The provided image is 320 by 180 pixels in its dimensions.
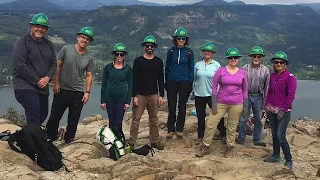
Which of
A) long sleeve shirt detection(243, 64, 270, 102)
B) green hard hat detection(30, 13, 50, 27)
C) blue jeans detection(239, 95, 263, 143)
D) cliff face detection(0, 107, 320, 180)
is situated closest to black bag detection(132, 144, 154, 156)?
cliff face detection(0, 107, 320, 180)

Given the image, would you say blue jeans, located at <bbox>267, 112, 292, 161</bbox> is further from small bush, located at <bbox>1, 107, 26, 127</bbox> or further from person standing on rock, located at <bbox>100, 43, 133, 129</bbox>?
small bush, located at <bbox>1, 107, 26, 127</bbox>

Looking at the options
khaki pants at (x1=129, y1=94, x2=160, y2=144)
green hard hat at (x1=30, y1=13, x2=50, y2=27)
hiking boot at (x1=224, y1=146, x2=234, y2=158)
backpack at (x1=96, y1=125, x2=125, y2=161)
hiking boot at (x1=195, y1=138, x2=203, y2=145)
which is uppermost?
green hard hat at (x1=30, y1=13, x2=50, y2=27)

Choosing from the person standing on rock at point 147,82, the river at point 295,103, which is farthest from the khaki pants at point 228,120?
the river at point 295,103

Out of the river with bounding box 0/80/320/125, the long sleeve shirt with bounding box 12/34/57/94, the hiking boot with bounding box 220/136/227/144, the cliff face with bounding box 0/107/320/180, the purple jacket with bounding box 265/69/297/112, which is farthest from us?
the river with bounding box 0/80/320/125

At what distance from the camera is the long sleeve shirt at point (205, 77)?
5.81 meters

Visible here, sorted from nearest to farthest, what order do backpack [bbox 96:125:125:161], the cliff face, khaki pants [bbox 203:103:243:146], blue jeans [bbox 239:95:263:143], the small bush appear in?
the cliff face
backpack [bbox 96:125:125:161]
khaki pants [bbox 203:103:243:146]
blue jeans [bbox 239:95:263:143]
the small bush

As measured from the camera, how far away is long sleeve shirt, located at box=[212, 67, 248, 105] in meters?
5.21

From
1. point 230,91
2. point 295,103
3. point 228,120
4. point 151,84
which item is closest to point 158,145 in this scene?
point 151,84

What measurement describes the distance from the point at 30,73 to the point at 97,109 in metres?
48.0

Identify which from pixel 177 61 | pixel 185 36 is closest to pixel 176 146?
pixel 177 61

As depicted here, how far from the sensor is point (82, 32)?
4941mm

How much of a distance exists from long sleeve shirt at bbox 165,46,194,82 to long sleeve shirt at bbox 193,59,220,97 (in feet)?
0.62

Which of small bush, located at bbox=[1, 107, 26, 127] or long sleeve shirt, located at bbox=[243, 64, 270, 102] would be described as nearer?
long sleeve shirt, located at bbox=[243, 64, 270, 102]

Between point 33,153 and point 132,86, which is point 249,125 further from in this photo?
point 33,153
